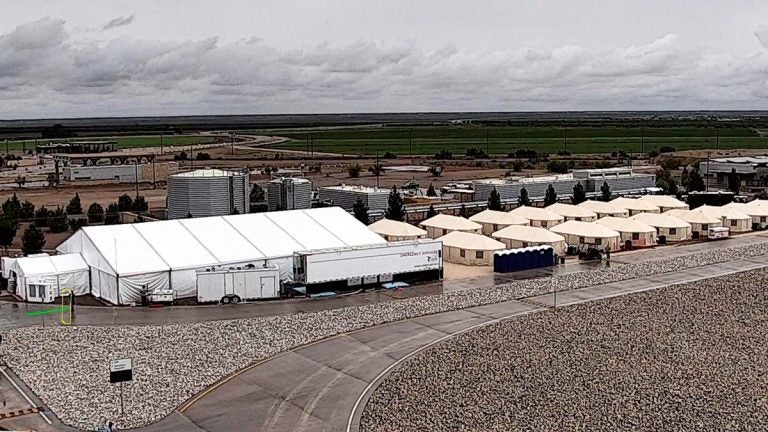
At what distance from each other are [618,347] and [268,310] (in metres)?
13.0

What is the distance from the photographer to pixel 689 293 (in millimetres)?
34531

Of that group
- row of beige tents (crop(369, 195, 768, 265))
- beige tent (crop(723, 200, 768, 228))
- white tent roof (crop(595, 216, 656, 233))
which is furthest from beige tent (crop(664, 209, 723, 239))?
white tent roof (crop(595, 216, 656, 233))

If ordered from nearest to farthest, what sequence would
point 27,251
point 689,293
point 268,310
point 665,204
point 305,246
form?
1. point 268,310
2. point 689,293
3. point 305,246
4. point 27,251
5. point 665,204

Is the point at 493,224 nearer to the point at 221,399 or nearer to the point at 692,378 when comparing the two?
the point at 692,378

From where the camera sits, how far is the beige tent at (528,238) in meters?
43.8

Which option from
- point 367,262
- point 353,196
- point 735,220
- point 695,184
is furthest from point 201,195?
point 695,184

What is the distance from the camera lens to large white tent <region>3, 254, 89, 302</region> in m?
33.2

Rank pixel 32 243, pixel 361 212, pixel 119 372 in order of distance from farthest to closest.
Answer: pixel 361 212, pixel 32 243, pixel 119 372

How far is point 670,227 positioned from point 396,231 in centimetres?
1696

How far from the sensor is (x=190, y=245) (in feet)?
117

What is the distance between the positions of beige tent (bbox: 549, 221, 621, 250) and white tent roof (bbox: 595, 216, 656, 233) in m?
1.17

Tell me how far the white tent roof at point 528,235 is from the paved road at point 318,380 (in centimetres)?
1081

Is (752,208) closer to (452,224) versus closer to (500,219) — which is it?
(500,219)

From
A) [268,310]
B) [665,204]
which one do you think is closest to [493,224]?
[665,204]
